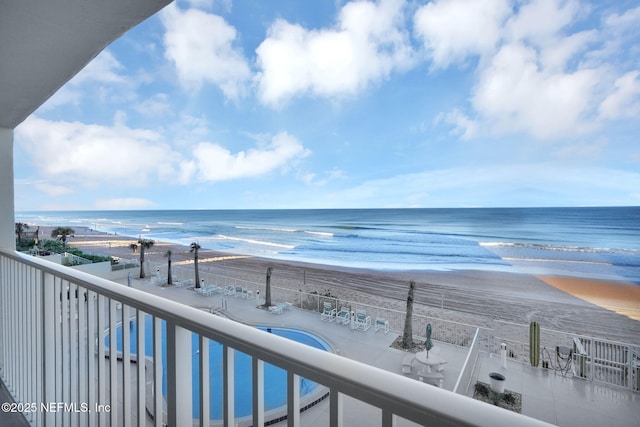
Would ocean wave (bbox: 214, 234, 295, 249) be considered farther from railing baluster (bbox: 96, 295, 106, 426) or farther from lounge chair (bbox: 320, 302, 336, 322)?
railing baluster (bbox: 96, 295, 106, 426)

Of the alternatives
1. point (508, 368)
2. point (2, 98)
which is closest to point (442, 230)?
point (508, 368)

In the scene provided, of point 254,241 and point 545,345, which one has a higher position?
point 254,241

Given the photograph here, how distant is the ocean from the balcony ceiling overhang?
13.5 metres

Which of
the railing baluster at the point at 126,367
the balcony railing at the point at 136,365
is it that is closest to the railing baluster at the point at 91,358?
the balcony railing at the point at 136,365

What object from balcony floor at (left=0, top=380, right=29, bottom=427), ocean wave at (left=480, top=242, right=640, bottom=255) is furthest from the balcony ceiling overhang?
ocean wave at (left=480, top=242, right=640, bottom=255)

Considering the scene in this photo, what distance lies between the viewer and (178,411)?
2.35ft

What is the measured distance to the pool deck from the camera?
419cm

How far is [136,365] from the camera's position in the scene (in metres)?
0.91

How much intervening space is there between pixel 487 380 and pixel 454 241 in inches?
675

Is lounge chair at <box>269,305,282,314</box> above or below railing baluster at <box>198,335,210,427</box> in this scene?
below

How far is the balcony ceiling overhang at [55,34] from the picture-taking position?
39.1 inches

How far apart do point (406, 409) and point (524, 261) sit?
19437 mm

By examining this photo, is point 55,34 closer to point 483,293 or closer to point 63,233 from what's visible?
point 63,233

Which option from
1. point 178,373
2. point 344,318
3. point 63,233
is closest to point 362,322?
point 344,318
